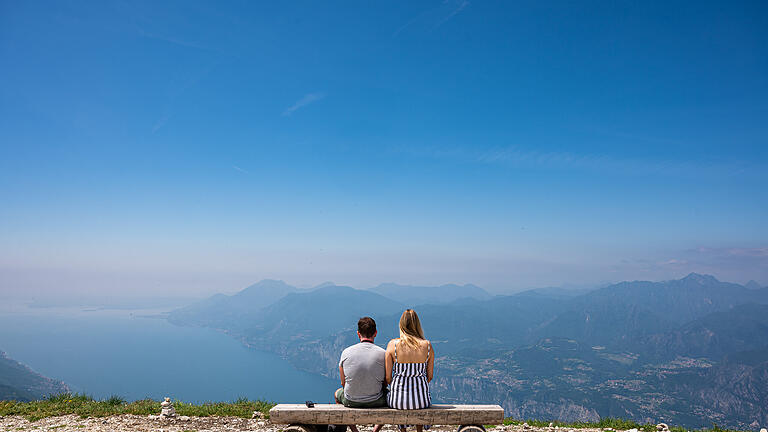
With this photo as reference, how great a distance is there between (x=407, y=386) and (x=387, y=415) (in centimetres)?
58

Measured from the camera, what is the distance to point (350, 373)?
21.9 feet

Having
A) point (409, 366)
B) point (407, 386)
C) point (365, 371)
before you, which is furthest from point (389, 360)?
point (407, 386)

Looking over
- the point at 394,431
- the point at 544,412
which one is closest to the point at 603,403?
the point at 544,412

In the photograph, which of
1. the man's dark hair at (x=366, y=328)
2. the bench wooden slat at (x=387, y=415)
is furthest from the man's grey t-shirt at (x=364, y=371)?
the bench wooden slat at (x=387, y=415)

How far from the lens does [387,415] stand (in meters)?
6.63

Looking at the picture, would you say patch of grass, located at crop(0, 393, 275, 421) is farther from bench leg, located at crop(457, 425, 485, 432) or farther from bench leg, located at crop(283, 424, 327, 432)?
bench leg, located at crop(457, 425, 485, 432)

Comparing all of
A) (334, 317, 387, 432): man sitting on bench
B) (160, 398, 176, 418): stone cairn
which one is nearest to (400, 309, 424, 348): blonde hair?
(334, 317, 387, 432): man sitting on bench

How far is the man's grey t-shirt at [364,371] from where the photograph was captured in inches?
261

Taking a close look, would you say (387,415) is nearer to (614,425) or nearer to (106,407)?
(614,425)

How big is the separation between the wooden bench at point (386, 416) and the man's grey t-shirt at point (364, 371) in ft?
0.89

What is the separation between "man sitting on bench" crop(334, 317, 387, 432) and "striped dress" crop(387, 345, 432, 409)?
0.24m

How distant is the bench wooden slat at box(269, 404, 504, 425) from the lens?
21.8 ft

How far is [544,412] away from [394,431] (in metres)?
220

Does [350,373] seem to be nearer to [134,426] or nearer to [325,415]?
[325,415]
